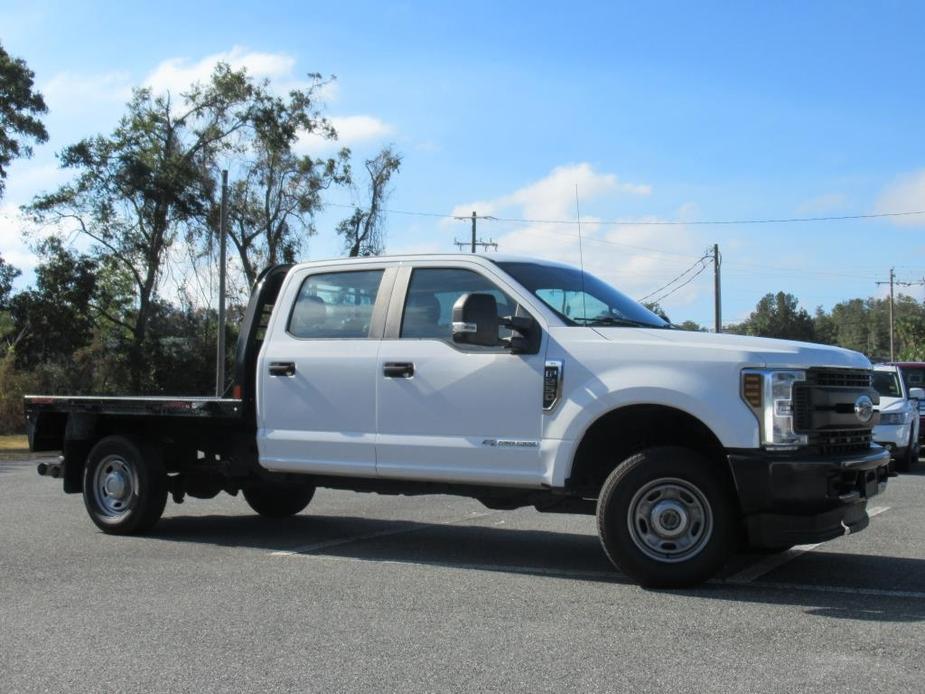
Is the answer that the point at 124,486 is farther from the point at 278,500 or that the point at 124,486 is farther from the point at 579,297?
the point at 579,297

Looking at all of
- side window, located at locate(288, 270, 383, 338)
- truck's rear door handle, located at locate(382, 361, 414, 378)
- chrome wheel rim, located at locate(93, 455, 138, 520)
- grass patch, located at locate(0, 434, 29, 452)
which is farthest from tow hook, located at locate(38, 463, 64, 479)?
grass patch, located at locate(0, 434, 29, 452)

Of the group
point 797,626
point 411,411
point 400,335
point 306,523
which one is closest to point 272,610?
point 411,411

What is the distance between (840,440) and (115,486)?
570 cm

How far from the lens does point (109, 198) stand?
39.1 meters

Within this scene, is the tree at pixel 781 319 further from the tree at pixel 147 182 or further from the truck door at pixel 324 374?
the truck door at pixel 324 374

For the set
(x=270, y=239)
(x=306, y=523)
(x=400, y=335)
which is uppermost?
(x=270, y=239)

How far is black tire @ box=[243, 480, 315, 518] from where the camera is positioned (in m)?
9.46

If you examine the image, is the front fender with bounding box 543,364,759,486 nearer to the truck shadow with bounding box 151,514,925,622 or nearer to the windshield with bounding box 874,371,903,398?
the truck shadow with bounding box 151,514,925,622

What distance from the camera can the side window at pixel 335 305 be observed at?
749cm

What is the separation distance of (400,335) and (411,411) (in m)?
0.57

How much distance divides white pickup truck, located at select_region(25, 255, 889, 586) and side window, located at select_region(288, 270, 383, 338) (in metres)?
0.02

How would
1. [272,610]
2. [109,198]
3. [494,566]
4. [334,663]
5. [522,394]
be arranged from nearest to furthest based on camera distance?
1. [334,663]
2. [272,610]
3. [522,394]
4. [494,566]
5. [109,198]

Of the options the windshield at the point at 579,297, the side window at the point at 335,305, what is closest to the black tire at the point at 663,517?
the windshield at the point at 579,297

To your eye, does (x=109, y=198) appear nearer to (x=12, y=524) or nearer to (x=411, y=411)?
(x=12, y=524)
